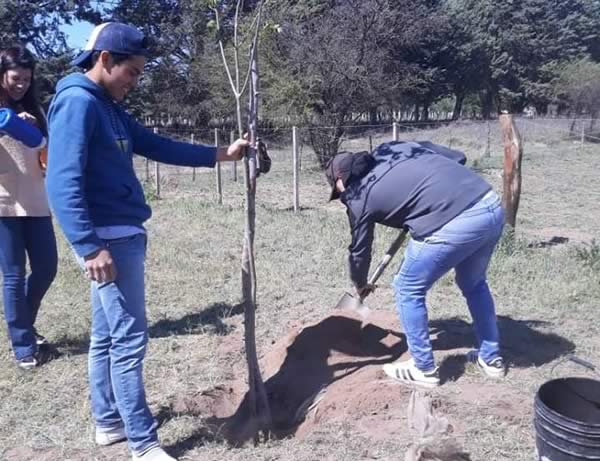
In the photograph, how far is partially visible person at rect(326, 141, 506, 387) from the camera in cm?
348

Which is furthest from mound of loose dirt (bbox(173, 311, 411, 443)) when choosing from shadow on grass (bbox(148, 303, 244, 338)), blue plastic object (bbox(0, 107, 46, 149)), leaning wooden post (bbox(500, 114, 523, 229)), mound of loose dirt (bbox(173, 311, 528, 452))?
leaning wooden post (bbox(500, 114, 523, 229))

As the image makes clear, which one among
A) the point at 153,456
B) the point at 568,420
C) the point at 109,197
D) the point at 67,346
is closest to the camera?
the point at 568,420

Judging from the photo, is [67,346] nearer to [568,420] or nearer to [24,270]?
[24,270]

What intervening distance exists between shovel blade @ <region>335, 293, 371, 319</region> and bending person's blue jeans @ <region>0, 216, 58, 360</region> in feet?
6.38

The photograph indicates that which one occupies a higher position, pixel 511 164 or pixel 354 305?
pixel 511 164

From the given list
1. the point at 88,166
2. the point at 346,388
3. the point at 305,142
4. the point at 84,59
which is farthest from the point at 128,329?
the point at 305,142

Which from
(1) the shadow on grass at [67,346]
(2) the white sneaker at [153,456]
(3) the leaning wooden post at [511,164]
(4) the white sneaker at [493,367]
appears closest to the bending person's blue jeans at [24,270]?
(1) the shadow on grass at [67,346]

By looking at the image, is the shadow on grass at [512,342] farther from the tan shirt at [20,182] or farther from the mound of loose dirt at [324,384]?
the tan shirt at [20,182]

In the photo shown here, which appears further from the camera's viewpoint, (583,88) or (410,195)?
(583,88)

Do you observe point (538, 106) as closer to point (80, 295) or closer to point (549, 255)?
point (549, 255)

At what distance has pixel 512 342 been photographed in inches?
174

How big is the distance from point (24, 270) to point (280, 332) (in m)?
1.79

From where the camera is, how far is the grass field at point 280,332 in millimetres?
3199

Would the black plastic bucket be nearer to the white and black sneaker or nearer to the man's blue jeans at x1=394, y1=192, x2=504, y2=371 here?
the man's blue jeans at x1=394, y1=192, x2=504, y2=371
